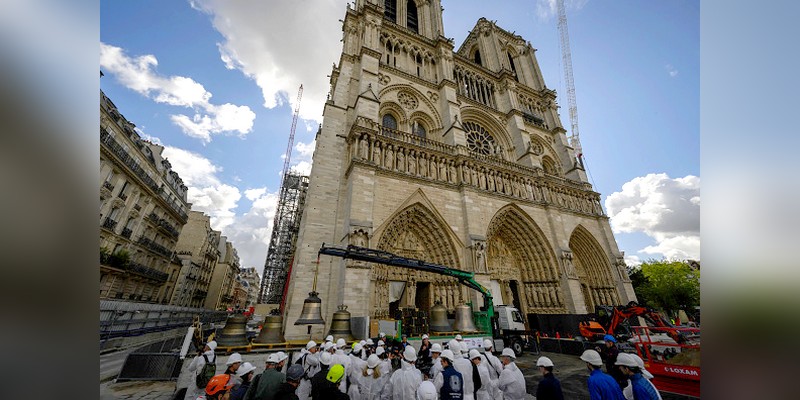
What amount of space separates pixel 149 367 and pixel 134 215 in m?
18.8

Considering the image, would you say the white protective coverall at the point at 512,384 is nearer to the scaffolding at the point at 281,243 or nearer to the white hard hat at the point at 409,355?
the white hard hat at the point at 409,355

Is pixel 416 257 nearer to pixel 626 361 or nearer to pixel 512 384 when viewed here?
pixel 512 384

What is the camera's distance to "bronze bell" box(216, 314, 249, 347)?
719 centimetres

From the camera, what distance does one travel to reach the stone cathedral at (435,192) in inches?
482

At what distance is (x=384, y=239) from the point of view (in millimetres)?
12586

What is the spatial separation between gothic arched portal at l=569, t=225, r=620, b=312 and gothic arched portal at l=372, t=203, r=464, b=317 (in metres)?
10.8

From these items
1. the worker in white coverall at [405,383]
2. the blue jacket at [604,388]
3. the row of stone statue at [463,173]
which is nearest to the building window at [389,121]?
the row of stone statue at [463,173]

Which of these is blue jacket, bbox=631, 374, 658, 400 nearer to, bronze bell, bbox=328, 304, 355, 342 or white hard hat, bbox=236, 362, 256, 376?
white hard hat, bbox=236, 362, 256, 376

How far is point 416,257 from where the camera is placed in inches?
534

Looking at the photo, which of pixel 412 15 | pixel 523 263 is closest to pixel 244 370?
pixel 523 263
